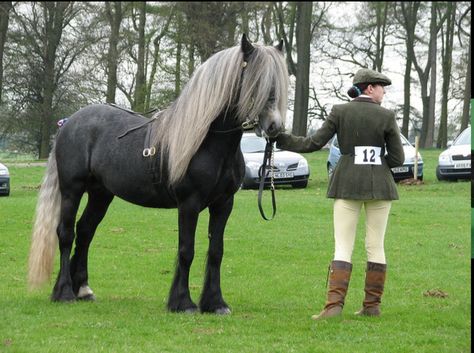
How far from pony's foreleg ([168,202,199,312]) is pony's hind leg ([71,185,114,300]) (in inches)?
53.1

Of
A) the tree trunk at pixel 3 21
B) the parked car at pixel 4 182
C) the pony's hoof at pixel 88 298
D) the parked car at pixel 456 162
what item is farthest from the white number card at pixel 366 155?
the tree trunk at pixel 3 21

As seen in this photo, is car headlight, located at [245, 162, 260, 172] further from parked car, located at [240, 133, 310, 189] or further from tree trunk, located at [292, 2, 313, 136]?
tree trunk, located at [292, 2, 313, 136]

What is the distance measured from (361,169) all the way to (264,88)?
3.51 feet

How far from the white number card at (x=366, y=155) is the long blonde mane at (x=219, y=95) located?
27.9 inches

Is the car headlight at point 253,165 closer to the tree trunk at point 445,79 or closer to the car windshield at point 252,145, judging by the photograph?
the car windshield at point 252,145

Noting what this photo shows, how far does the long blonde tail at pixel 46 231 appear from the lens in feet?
27.0

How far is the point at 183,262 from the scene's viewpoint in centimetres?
745

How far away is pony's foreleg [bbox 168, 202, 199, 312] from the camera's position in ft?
24.1

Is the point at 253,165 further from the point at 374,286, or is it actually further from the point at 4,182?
the point at 374,286

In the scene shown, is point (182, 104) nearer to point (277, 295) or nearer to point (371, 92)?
point (371, 92)

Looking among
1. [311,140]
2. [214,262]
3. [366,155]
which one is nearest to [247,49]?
[311,140]

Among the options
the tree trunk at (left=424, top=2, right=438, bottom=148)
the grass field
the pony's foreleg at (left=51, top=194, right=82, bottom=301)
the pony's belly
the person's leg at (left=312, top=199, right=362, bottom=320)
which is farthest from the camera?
the tree trunk at (left=424, top=2, right=438, bottom=148)

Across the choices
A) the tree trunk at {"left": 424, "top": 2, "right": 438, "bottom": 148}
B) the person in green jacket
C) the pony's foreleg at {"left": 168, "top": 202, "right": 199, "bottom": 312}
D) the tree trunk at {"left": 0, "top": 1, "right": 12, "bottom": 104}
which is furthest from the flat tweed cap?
the tree trunk at {"left": 424, "top": 2, "right": 438, "bottom": 148}

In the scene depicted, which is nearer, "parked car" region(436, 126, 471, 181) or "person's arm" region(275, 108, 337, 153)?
"person's arm" region(275, 108, 337, 153)
